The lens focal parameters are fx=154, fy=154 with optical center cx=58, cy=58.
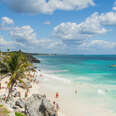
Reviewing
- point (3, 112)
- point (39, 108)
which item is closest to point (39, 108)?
point (39, 108)

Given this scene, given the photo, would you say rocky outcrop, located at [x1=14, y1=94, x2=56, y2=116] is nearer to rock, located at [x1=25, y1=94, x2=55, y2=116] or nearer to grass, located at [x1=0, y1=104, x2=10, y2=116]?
rock, located at [x1=25, y1=94, x2=55, y2=116]

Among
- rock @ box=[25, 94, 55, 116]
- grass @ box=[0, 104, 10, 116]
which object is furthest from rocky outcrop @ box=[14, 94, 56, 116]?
grass @ box=[0, 104, 10, 116]

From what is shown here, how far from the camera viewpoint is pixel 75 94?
27.0 metres

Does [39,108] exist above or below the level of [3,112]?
below

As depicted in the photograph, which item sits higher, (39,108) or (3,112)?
(3,112)

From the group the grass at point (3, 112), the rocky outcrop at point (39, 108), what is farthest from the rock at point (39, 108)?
the grass at point (3, 112)

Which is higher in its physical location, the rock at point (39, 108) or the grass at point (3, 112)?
the grass at point (3, 112)

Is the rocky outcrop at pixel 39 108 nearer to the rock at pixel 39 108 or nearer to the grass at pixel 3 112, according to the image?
the rock at pixel 39 108

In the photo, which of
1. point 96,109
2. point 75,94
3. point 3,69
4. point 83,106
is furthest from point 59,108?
point 3,69

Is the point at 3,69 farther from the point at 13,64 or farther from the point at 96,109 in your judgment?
the point at 96,109

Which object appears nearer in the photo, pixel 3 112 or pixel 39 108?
pixel 3 112

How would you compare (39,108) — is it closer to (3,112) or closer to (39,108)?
(39,108)

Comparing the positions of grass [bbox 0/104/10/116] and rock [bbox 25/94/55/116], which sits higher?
grass [bbox 0/104/10/116]

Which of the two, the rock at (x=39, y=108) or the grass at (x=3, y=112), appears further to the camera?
the rock at (x=39, y=108)
